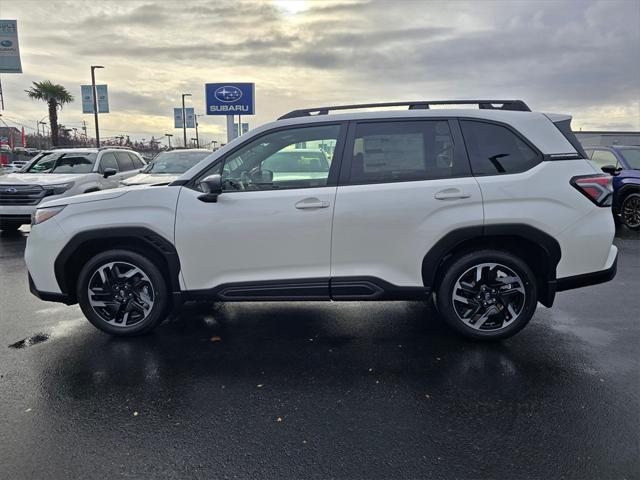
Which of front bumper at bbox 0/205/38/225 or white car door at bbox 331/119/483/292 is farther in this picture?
front bumper at bbox 0/205/38/225

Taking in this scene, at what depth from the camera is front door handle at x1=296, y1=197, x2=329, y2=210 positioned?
A: 3.80m

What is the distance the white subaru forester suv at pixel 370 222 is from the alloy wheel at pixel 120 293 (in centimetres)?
1

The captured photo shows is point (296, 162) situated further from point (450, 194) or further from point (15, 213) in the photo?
point (15, 213)

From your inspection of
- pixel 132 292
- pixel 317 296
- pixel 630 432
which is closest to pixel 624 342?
pixel 630 432

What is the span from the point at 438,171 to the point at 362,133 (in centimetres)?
72

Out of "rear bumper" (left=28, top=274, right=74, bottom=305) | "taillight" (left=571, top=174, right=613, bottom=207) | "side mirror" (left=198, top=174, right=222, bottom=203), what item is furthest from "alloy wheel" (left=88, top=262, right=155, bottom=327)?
"taillight" (left=571, top=174, right=613, bottom=207)

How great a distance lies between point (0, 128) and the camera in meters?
63.3

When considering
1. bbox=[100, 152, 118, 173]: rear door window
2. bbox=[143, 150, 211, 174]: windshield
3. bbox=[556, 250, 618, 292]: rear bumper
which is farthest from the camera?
bbox=[100, 152, 118, 173]: rear door window

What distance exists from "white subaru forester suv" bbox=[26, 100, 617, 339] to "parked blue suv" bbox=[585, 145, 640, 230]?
7.50 metres

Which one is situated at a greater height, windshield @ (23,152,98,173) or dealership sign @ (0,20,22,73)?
dealership sign @ (0,20,22,73)

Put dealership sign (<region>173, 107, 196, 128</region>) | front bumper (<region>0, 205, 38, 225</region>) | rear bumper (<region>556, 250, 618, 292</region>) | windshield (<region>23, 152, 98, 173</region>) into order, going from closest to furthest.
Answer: rear bumper (<region>556, 250, 618, 292</region>)
front bumper (<region>0, 205, 38, 225</region>)
windshield (<region>23, 152, 98, 173</region>)
dealership sign (<region>173, 107, 196, 128</region>)

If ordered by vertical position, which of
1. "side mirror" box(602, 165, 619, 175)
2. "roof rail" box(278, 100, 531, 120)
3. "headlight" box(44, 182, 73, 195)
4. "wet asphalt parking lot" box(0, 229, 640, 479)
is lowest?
"wet asphalt parking lot" box(0, 229, 640, 479)

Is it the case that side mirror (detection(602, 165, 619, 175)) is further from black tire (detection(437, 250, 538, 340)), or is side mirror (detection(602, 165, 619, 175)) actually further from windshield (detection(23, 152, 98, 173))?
windshield (detection(23, 152, 98, 173))

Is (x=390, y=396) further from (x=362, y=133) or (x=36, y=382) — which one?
(x=36, y=382)
